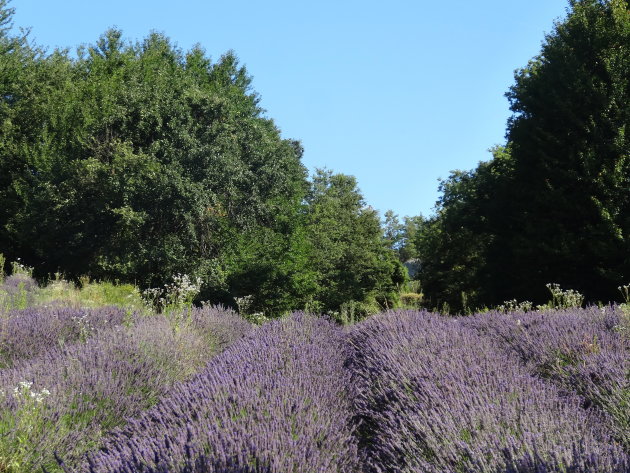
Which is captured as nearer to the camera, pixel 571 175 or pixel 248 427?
pixel 248 427

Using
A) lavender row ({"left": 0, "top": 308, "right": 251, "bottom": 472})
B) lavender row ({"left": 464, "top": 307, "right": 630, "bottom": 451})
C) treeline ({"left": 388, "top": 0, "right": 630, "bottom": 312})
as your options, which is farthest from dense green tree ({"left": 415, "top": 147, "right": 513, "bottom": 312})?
lavender row ({"left": 0, "top": 308, "right": 251, "bottom": 472})

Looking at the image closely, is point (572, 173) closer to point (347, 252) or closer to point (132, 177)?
point (132, 177)

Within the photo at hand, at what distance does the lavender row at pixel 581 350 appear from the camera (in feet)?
11.0

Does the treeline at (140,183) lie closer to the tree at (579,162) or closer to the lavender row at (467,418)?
the tree at (579,162)

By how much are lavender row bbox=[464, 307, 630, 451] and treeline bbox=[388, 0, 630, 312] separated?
316 inches

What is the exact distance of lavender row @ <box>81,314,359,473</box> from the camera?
7.34ft

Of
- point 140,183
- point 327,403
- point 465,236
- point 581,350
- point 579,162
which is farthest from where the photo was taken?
point 465,236

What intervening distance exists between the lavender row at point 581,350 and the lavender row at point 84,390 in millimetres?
2969

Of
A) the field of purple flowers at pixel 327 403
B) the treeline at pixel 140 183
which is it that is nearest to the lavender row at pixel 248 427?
the field of purple flowers at pixel 327 403

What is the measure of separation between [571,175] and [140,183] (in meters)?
14.1

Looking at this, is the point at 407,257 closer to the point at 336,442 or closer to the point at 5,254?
the point at 5,254

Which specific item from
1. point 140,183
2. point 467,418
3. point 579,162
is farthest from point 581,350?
point 140,183

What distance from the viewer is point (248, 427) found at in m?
2.52

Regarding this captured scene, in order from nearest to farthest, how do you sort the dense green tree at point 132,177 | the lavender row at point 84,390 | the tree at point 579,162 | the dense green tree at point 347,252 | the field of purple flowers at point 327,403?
1. the field of purple flowers at point 327,403
2. the lavender row at point 84,390
3. the tree at point 579,162
4. the dense green tree at point 132,177
5. the dense green tree at point 347,252
